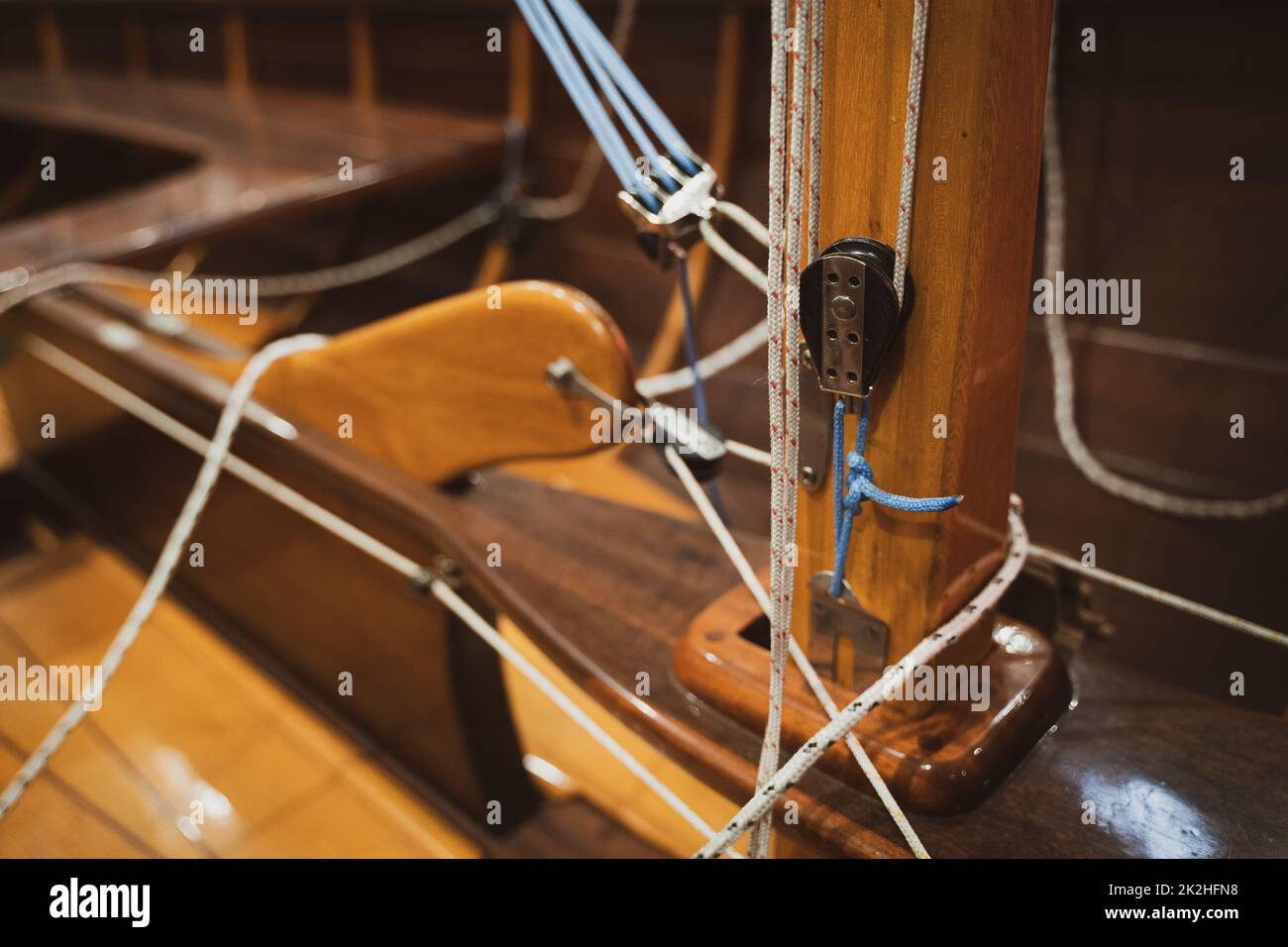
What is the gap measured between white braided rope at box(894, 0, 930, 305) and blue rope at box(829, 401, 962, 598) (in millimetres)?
101

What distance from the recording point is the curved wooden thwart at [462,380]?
877 mm

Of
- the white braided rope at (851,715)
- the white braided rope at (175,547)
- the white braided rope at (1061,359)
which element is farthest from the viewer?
the white braided rope at (1061,359)

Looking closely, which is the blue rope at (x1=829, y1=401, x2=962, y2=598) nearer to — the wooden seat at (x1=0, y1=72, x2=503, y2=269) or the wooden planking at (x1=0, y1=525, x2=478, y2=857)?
the wooden planking at (x1=0, y1=525, x2=478, y2=857)

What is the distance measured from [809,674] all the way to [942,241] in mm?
337

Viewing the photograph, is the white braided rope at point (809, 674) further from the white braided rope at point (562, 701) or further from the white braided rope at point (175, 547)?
the white braided rope at point (175, 547)

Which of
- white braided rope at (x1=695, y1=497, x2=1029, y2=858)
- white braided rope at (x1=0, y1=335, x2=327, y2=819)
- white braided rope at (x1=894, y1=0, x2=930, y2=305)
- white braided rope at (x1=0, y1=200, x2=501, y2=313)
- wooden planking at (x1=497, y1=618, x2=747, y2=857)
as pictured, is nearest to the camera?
white braided rope at (x1=894, y1=0, x2=930, y2=305)

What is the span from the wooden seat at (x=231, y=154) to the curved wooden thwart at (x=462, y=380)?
920 millimetres

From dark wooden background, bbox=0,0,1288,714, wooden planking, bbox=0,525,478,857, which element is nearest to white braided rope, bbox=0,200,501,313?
wooden planking, bbox=0,525,478,857

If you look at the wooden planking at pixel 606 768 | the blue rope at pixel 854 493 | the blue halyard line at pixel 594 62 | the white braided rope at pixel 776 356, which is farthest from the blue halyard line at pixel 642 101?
the wooden planking at pixel 606 768

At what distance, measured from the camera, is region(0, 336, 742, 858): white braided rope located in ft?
2.84

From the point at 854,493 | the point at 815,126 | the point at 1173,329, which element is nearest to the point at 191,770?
the point at 854,493

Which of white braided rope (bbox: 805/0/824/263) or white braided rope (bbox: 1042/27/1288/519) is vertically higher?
white braided rope (bbox: 805/0/824/263)

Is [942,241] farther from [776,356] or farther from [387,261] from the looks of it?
[387,261]
